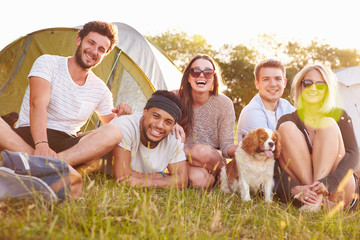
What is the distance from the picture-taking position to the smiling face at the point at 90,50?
338cm

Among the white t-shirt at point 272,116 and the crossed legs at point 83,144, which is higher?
the white t-shirt at point 272,116

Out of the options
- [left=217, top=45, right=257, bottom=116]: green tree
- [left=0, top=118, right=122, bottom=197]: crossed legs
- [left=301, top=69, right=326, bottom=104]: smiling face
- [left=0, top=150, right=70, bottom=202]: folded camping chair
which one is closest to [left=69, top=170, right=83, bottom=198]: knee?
[left=0, top=150, right=70, bottom=202]: folded camping chair

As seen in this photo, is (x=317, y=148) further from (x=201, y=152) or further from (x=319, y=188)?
(x=201, y=152)

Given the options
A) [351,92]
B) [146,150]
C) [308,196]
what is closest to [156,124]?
[146,150]

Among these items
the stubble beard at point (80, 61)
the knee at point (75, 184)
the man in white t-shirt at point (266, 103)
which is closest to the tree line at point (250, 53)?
the man in white t-shirt at point (266, 103)

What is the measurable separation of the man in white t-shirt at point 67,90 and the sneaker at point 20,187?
1.08 meters

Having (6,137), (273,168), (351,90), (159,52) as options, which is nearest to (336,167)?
(273,168)

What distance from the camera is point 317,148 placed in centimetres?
312

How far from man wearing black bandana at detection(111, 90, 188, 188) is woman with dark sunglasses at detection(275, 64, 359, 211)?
1.02 metres

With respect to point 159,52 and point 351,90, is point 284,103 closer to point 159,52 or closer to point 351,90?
point 159,52

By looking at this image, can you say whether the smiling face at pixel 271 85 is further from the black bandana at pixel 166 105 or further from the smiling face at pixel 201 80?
the black bandana at pixel 166 105

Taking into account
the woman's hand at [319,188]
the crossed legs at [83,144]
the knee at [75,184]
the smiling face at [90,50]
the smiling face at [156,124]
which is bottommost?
the woman's hand at [319,188]

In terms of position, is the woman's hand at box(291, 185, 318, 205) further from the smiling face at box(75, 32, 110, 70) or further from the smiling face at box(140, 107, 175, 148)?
the smiling face at box(75, 32, 110, 70)

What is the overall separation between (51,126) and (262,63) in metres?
2.47
